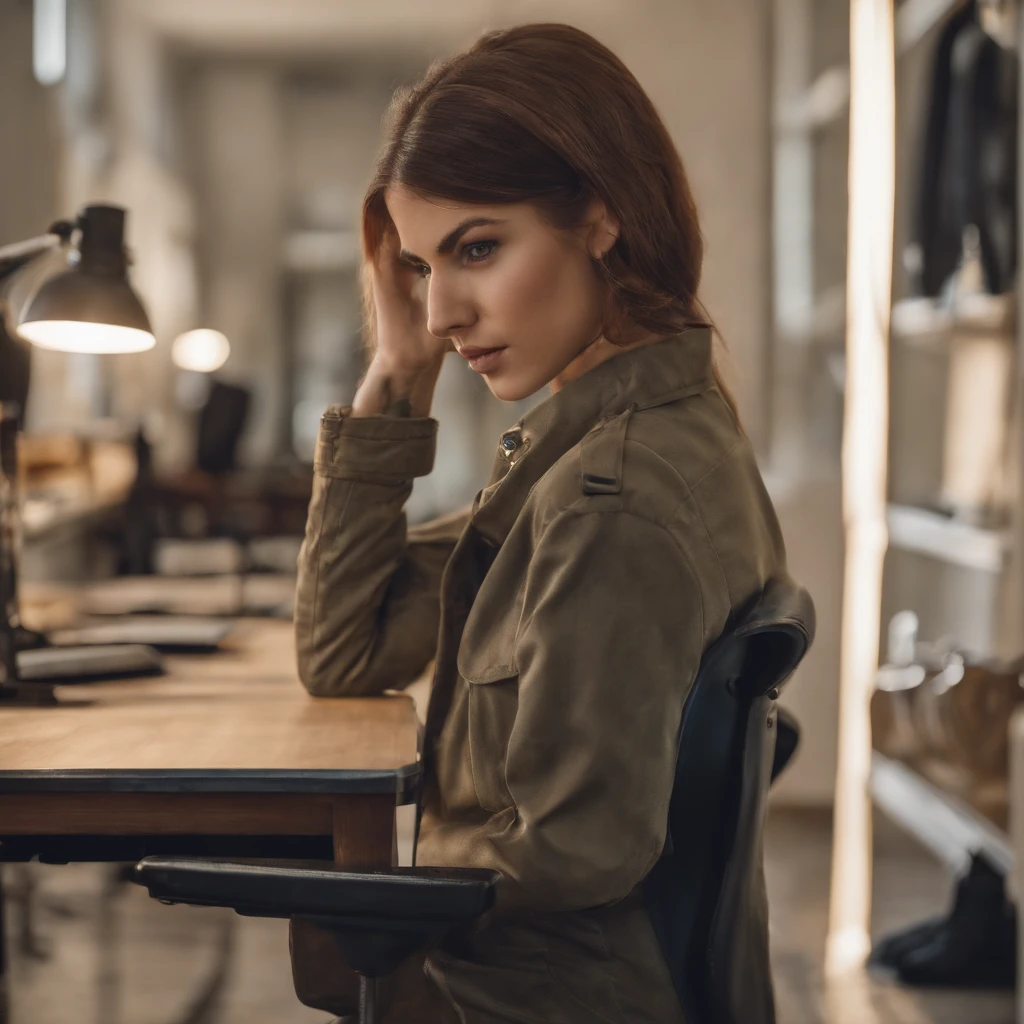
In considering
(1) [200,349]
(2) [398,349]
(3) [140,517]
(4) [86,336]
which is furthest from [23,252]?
(1) [200,349]

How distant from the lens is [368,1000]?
3.20 feet

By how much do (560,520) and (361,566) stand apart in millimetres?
476

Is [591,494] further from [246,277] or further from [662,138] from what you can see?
[246,277]

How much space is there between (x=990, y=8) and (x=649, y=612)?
220 centimetres

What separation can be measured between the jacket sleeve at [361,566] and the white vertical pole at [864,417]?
6.13 ft

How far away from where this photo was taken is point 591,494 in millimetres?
971

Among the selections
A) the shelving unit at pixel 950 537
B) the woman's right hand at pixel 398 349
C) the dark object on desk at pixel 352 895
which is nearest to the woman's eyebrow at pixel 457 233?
the woman's right hand at pixel 398 349

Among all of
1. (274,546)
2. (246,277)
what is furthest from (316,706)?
(246,277)

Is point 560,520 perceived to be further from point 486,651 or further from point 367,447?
point 367,447

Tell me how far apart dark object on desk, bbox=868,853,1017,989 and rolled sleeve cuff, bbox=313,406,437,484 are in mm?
1735

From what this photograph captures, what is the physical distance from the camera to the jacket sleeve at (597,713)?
921mm

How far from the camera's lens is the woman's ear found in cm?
114

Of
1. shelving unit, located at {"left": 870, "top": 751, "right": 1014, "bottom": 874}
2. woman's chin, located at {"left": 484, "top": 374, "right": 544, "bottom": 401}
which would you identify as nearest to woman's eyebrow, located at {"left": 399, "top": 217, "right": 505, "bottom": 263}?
woman's chin, located at {"left": 484, "top": 374, "right": 544, "bottom": 401}

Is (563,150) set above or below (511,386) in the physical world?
above
